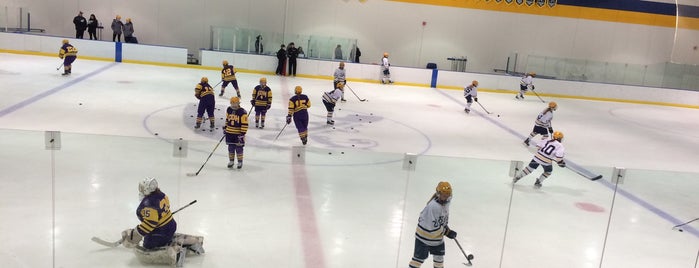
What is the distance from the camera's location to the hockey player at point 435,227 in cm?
459

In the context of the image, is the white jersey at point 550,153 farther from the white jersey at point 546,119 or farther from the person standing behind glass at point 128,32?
the person standing behind glass at point 128,32

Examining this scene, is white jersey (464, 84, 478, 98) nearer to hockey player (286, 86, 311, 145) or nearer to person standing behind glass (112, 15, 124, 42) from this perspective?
hockey player (286, 86, 311, 145)

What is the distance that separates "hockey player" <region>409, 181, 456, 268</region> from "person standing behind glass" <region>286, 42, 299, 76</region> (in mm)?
15360

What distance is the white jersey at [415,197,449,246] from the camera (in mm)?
4609

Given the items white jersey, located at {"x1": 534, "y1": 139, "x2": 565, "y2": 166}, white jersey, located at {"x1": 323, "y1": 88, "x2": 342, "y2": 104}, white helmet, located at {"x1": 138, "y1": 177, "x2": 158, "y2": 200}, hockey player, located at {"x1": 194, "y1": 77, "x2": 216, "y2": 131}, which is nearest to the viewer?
white helmet, located at {"x1": 138, "y1": 177, "x2": 158, "y2": 200}

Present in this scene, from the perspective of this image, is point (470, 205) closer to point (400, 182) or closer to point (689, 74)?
point (400, 182)

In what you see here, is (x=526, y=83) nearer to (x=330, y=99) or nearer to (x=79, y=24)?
(x=330, y=99)

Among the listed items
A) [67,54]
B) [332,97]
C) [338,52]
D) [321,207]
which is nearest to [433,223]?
[321,207]

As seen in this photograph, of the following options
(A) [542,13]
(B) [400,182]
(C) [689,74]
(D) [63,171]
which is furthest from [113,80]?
(C) [689,74]

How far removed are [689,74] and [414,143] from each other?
16568 millimetres

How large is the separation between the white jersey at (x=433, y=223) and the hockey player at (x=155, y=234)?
1.92 meters

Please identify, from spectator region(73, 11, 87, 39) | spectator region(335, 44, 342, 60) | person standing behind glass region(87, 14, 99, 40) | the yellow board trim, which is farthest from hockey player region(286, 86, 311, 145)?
the yellow board trim

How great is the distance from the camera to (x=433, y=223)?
463 cm

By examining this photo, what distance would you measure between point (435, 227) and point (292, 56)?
51.0 ft
